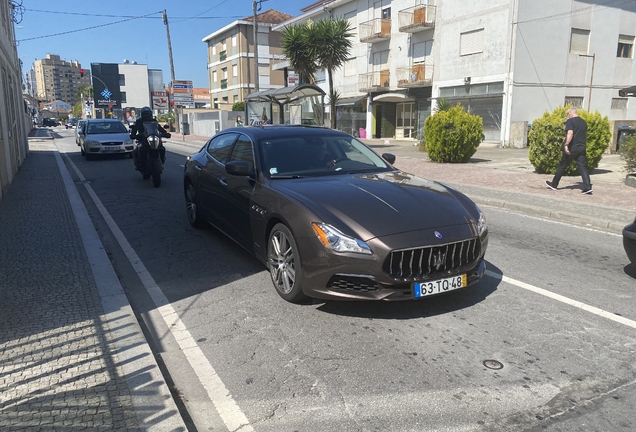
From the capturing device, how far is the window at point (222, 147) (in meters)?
6.46

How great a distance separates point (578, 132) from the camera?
34.8 ft

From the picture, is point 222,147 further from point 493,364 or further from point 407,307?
point 493,364

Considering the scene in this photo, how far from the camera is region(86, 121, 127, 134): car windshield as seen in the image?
20.2 m

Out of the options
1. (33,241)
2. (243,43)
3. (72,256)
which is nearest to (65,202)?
(33,241)

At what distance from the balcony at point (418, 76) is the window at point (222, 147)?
84.9 ft

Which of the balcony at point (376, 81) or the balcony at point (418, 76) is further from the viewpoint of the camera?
the balcony at point (376, 81)

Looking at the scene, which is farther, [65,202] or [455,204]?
[65,202]

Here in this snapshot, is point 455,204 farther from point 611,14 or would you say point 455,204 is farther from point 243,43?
point 243,43

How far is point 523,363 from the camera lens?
11.7 ft

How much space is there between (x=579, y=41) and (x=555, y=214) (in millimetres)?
22985

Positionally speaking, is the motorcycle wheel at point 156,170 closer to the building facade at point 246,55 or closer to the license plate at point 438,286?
the license plate at point 438,286

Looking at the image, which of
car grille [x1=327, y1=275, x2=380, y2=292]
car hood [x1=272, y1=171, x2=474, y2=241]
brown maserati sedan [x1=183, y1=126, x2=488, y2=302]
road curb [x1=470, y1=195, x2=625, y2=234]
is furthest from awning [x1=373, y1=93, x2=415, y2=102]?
car grille [x1=327, y1=275, x2=380, y2=292]

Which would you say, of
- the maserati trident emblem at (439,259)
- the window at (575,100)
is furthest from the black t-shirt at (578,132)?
the window at (575,100)

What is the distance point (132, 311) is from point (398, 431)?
257 centimetres
